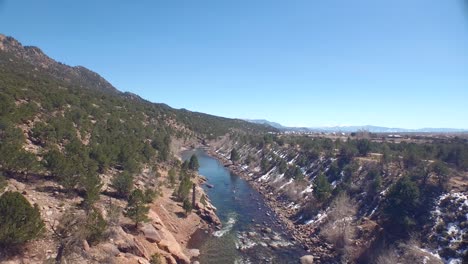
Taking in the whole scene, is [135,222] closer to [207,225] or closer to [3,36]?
[207,225]

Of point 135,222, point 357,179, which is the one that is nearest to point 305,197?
point 357,179

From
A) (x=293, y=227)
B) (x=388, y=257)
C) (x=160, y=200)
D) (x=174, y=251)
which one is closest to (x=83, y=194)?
(x=174, y=251)

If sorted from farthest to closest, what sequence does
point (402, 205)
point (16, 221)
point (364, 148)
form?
point (364, 148), point (402, 205), point (16, 221)

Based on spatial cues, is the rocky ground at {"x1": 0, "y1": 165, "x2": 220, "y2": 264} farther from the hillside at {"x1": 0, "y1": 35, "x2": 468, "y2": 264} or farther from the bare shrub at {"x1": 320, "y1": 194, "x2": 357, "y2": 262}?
the bare shrub at {"x1": 320, "y1": 194, "x2": 357, "y2": 262}

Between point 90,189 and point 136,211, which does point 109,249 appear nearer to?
point 136,211

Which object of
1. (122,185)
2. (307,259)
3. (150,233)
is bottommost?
(307,259)

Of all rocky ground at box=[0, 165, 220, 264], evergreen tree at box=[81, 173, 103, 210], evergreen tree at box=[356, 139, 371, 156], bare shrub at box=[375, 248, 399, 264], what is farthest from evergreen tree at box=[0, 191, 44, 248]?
evergreen tree at box=[356, 139, 371, 156]

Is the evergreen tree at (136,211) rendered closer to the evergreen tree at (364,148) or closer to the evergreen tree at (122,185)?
the evergreen tree at (122,185)
